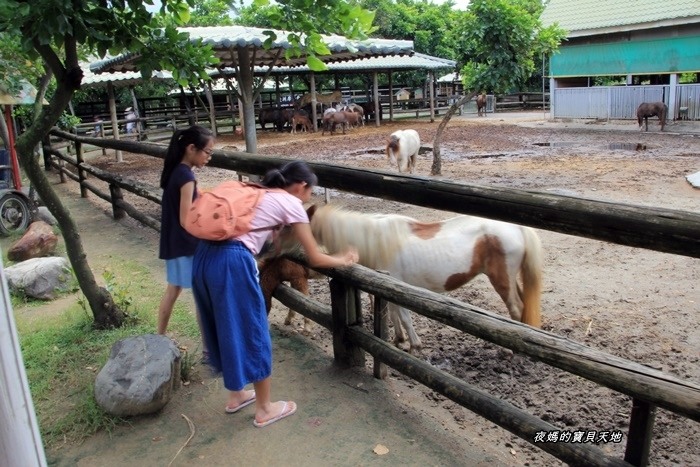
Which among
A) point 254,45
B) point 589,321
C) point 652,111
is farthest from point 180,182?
point 652,111

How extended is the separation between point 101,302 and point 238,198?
212cm

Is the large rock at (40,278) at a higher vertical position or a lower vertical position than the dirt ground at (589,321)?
higher

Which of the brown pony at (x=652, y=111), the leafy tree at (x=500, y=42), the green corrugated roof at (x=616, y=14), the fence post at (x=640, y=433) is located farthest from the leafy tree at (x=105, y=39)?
the green corrugated roof at (x=616, y=14)

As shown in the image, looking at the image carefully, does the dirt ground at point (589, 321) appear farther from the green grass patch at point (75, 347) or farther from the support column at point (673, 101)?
the support column at point (673, 101)

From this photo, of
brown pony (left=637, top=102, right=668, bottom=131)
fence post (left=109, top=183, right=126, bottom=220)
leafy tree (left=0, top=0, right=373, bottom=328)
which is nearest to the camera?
leafy tree (left=0, top=0, right=373, bottom=328)

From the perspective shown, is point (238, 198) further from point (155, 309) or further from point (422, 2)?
point (422, 2)

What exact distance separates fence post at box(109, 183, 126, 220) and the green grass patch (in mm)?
3227

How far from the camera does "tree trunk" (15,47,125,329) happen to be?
11.3 ft

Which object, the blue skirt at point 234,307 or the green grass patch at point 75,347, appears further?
the green grass patch at point 75,347

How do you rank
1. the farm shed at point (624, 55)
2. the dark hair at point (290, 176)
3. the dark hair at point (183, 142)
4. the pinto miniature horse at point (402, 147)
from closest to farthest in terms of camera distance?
the dark hair at point (290, 176) → the dark hair at point (183, 142) → the pinto miniature horse at point (402, 147) → the farm shed at point (624, 55)

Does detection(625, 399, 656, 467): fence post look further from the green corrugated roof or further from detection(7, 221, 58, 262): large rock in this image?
the green corrugated roof

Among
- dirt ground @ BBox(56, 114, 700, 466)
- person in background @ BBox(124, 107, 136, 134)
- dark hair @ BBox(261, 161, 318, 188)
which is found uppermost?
person in background @ BBox(124, 107, 136, 134)

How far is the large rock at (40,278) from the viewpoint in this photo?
5.12 metres

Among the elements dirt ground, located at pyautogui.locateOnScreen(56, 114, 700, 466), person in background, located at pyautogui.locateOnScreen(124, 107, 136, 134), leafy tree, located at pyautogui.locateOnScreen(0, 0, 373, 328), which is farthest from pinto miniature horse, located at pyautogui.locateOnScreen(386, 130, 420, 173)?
person in background, located at pyautogui.locateOnScreen(124, 107, 136, 134)
